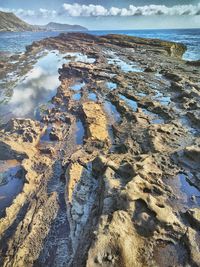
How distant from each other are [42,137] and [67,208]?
618 cm

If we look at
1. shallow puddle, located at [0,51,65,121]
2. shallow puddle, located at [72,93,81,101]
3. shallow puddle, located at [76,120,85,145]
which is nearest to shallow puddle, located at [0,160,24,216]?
shallow puddle, located at [76,120,85,145]

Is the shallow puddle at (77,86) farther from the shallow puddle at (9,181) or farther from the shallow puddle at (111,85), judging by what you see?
the shallow puddle at (9,181)

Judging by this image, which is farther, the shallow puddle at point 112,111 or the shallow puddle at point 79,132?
the shallow puddle at point 112,111

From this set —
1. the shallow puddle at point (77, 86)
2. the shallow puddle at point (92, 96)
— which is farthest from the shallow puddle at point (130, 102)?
the shallow puddle at point (77, 86)

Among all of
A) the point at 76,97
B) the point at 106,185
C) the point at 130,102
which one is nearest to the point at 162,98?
the point at 130,102

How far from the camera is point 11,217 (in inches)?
299

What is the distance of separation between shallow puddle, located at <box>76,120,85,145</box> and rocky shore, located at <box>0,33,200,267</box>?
0.05m

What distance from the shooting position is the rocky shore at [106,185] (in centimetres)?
591

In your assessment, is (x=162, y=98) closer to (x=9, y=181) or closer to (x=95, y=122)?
(x=95, y=122)

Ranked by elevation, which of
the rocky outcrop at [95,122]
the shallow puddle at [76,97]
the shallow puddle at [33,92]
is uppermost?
the rocky outcrop at [95,122]

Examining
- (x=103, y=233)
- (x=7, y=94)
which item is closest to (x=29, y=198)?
(x=103, y=233)

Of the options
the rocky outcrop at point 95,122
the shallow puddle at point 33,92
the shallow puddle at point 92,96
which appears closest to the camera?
the rocky outcrop at point 95,122

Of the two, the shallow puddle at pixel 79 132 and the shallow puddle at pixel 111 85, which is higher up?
the shallow puddle at pixel 79 132

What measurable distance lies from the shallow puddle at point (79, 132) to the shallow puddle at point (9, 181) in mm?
3109
